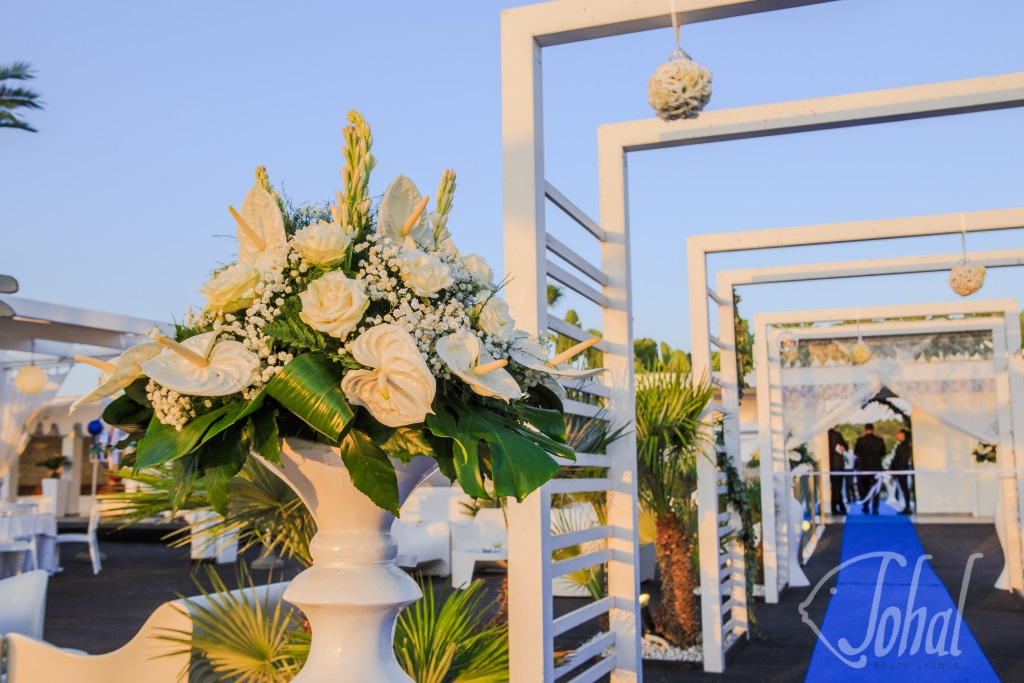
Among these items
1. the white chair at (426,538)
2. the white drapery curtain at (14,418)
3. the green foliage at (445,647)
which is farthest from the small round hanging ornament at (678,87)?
the white drapery curtain at (14,418)

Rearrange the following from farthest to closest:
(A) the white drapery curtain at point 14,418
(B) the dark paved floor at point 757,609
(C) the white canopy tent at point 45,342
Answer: (A) the white drapery curtain at point 14,418
(C) the white canopy tent at point 45,342
(B) the dark paved floor at point 757,609

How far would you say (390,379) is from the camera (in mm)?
904

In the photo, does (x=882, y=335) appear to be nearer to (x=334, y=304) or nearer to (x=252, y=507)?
(x=252, y=507)

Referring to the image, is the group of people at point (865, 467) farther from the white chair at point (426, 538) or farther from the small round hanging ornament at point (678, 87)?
the small round hanging ornament at point (678, 87)

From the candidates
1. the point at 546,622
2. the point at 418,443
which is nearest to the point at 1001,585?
the point at 546,622

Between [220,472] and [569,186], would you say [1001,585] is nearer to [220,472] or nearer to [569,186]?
[569,186]

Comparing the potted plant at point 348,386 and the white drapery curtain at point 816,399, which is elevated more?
the white drapery curtain at point 816,399

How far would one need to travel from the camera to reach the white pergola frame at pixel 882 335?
9.18 meters

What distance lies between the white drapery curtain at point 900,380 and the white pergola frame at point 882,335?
0.43 feet

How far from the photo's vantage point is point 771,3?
2.66 m

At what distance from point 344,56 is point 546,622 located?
12.0ft

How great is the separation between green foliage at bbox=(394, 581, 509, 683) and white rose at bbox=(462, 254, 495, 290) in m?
1.10

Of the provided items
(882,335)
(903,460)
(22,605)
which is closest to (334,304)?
(22,605)

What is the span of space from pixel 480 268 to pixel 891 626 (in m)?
6.91
